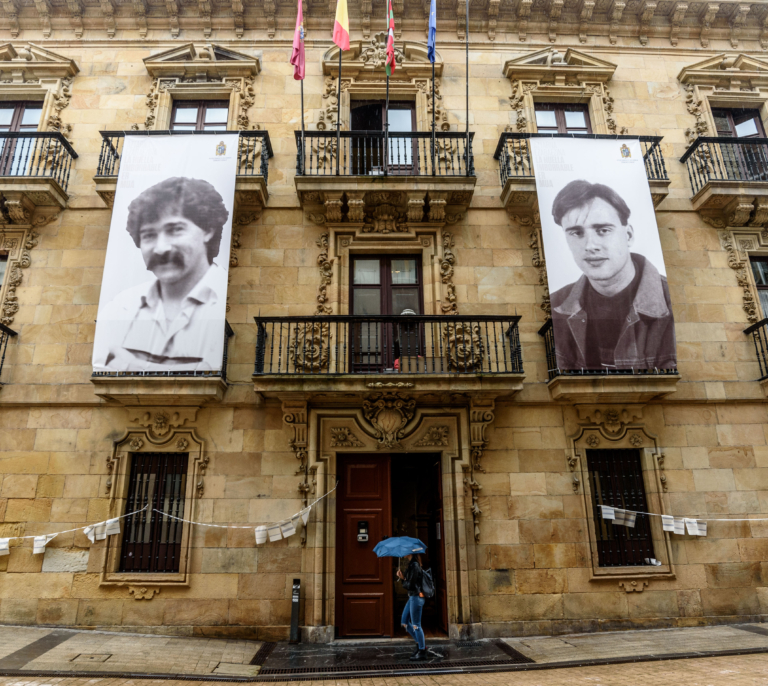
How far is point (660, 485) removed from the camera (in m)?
9.18

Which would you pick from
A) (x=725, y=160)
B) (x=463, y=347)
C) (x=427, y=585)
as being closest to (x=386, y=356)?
(x=463, y=347)

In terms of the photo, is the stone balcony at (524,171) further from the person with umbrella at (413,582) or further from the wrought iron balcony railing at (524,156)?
the person with umbrella at (413,582)

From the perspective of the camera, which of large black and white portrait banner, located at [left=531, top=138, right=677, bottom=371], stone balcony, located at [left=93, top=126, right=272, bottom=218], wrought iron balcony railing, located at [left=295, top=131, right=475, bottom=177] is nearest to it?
large black and white portrait banner, located at [left=531, top=138, right=677, bottom=371]

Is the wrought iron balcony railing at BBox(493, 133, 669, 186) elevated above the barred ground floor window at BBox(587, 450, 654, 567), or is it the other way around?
the wrought iron balcony railing at BBox(493, 133, 669, 186)

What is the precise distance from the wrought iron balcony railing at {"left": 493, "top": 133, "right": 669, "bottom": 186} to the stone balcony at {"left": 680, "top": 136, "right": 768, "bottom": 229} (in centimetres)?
75

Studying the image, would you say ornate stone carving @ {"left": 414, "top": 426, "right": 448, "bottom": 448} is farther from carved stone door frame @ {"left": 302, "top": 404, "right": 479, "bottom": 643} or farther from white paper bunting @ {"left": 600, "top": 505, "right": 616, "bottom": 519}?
white paper bunting @ {"left": 600, "top": 505, "right": 616, "bottom": 519}

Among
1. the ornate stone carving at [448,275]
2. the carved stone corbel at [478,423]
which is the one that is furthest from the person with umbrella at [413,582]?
the ornate stone carving at [448,275]

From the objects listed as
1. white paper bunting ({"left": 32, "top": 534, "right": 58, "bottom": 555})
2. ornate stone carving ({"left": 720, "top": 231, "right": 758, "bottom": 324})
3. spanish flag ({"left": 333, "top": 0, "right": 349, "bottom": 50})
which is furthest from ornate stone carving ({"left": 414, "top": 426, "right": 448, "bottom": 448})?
spanish flag ({"left": 333, "top": 0, "right": 349, "bottom": 50})

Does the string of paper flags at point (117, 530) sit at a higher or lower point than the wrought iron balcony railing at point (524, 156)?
lower

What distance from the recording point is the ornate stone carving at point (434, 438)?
9.21 metres

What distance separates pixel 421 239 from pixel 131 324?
18.8 ft

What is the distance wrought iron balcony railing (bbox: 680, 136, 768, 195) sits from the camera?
1074 cm

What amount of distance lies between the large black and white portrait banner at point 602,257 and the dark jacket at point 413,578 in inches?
169

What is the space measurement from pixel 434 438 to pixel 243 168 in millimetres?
6696
